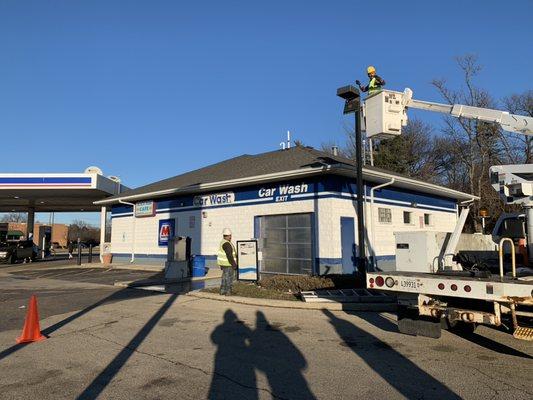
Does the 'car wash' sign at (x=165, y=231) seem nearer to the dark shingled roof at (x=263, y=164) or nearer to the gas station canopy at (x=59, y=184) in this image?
the dark shingled roof at (x=263, y=164)

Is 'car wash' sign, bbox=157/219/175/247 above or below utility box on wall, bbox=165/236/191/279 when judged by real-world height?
above

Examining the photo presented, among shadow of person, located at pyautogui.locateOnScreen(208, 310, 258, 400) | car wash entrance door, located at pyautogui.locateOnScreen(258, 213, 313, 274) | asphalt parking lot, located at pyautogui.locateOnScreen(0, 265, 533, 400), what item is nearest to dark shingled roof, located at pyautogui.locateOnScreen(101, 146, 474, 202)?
car wash entrance door, located at pyautogui.locateOnScreen(258, 213, 313, 274)

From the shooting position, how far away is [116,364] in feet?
20.8

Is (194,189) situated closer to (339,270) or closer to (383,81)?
(339,270)

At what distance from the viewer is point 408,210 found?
20.2 meters

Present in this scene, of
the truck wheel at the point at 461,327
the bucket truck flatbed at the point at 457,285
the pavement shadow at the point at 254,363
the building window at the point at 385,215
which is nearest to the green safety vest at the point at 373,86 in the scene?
the bucket truck flatbed at the point at 457,285

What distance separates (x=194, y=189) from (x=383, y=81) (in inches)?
492

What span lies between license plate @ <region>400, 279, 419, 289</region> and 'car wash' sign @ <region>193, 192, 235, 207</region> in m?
12.9

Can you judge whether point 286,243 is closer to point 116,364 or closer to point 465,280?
point 465,280

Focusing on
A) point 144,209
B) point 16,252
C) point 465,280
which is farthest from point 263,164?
point 16,252

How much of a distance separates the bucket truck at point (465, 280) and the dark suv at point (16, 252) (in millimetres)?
29931

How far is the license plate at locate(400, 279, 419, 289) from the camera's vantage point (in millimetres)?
6953

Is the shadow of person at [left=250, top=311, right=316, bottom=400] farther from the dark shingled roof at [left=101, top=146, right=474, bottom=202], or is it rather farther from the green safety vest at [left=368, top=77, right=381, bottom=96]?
the dark shingled roof at [left=101, top=146, right=474, bottom=202]

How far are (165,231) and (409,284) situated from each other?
17799 mm
